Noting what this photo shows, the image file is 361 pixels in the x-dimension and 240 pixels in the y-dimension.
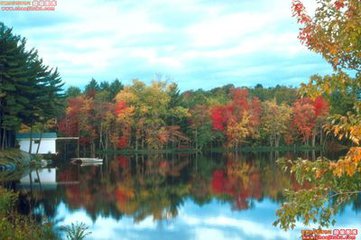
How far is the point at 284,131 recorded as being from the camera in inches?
2662

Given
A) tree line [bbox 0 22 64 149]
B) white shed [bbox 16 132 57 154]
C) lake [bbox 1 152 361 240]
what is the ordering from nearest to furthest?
lake [bbox 1 152 361 240], tree line [bbox 0 22 64 149], white shed [bbox 16 132 57 154]

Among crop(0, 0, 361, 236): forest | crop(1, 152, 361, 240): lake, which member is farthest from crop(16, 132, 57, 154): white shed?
crop(1, 152, 361, 240): lake

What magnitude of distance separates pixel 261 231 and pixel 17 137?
127 ft

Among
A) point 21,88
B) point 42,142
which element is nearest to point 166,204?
point 21,88

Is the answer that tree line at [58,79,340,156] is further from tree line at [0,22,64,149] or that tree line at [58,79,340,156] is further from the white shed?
tree line at [0,22,64,149]

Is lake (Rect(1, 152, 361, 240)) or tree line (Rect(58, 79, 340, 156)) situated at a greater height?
tree line (Rect(58, 79, 340, 156))

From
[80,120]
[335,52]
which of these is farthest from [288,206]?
[80,120]

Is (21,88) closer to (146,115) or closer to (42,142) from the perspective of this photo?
(42,142)

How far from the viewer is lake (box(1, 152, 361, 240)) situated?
15734 millimetres

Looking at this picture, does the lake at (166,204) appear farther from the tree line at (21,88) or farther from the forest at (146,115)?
the tree line at (21,88)

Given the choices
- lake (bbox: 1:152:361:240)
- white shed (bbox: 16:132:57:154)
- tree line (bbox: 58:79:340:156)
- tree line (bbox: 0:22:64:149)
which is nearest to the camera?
lake (bbox: 1:152:361:240)

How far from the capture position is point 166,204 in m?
20.9

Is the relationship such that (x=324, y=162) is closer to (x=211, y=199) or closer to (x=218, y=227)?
(x=218, y=227)

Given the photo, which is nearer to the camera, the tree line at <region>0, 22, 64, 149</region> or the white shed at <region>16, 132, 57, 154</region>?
the tree line at <region>0, 22, 64, 149</region>
